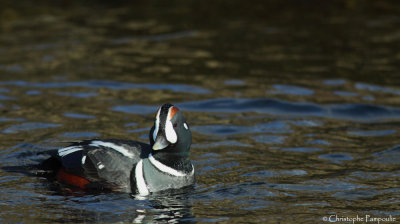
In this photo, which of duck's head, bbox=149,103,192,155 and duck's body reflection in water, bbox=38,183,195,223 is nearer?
duck's body reflection in water, bbox=38,183,195,223

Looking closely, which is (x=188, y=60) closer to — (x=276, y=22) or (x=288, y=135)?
(x=276, y=22)

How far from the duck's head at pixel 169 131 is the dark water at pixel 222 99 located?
1.94 feet

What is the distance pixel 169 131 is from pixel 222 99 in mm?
4691

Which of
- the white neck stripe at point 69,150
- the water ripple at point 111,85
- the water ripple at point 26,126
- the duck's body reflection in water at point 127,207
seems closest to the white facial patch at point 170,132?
the duck's body reflection in water at point 127,207

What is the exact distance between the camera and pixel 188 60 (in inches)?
582

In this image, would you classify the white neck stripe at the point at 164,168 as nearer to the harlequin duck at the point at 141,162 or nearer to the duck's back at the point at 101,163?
the harlequin duck at the point at 141,162

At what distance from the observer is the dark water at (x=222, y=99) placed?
804 centimetres

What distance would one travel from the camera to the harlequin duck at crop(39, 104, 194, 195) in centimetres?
807

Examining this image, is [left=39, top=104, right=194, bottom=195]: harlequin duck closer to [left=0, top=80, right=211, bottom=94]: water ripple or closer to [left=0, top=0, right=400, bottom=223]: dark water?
[left=0, top=0, right=400, bottom=223]: dark water

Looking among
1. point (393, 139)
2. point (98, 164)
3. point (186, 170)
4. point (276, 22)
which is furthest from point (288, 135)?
point (276, 22)

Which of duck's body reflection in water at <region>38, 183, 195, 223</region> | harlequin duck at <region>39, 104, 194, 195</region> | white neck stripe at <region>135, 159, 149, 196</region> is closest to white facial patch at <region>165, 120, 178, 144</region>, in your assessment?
harlequin duck at <region>39, 104, 194, 195</region>

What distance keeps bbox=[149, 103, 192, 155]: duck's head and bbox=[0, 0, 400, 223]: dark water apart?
1.94 feet

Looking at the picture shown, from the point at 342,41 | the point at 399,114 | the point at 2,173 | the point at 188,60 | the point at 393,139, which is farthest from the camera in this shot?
the point at 342,41

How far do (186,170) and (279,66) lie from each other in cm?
642
